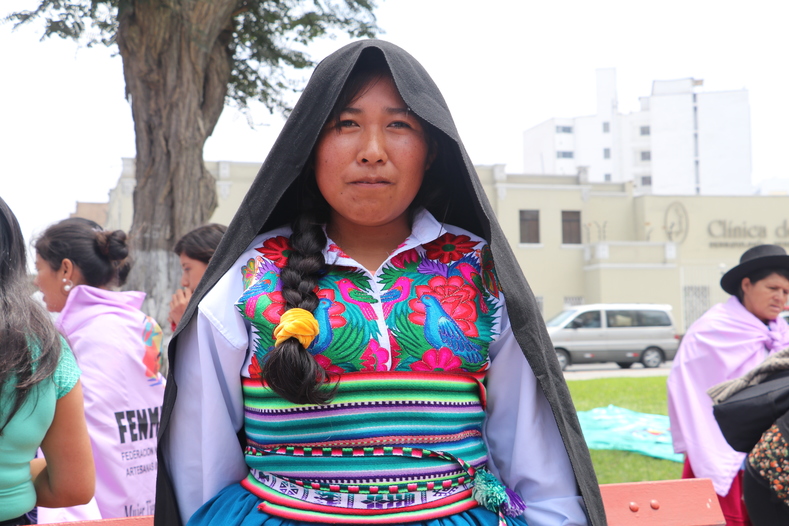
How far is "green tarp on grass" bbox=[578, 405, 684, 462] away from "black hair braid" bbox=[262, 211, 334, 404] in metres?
5.86

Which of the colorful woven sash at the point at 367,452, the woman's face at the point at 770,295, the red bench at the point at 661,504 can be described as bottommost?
the red bench at the point at 661,504

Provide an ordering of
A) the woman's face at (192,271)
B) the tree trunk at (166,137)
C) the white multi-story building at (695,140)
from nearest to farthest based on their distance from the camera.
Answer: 1. the woman's face at (192,271)
2. the tree trunk at (166,137)
3. the white multi-story building at (695,140)

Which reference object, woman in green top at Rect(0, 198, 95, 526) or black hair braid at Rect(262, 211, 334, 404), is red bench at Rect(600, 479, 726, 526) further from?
woman in green top at Rect(0, 198, 95, 526)

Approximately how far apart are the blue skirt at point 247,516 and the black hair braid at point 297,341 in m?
0.25

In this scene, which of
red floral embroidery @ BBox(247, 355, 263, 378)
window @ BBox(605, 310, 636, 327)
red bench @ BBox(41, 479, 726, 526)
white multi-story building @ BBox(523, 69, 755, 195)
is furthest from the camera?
white multi-story building @ BBox(523, 69, 755, 195)

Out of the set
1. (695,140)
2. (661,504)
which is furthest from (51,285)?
(695,140)

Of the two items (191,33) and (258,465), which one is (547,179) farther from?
(258,465)

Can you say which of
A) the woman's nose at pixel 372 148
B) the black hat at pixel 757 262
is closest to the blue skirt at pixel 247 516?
the woman's nose at pixel 372 148

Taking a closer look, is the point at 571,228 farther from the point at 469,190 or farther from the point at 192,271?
the point at 469,190

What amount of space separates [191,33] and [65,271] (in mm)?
2241

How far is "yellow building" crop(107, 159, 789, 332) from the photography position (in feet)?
93.0

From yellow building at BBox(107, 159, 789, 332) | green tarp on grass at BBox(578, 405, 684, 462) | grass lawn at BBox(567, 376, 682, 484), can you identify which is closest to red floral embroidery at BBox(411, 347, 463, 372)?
grass lawn at BBox(567, 376, 682, 484)

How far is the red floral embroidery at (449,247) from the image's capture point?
1.64 metres

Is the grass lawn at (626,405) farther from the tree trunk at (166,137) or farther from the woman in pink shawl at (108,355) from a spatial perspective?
the woman in pink shawl at (108,355)
